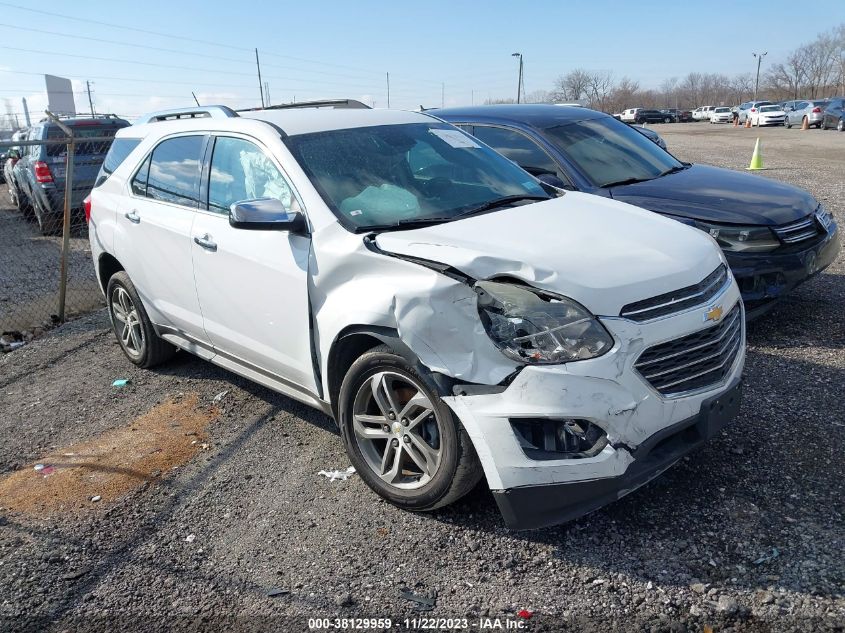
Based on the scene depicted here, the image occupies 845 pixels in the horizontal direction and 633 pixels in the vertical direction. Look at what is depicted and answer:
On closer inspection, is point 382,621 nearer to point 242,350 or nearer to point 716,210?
point 242,350

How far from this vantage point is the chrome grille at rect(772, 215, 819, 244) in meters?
5.12

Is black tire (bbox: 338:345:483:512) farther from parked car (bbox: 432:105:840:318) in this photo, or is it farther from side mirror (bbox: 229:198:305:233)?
parked car (bbox: 432:105:840:318)

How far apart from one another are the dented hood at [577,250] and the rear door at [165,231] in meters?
1.77

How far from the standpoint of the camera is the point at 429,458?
127 inches

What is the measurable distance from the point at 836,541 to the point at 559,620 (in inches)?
49.9

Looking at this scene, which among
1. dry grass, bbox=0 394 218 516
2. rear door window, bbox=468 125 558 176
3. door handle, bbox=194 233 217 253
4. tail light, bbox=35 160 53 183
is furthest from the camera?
tail light, bbox=35 160 53 183

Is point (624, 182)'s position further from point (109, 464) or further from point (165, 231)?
point (109, 464)

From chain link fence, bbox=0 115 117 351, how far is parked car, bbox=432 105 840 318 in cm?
439

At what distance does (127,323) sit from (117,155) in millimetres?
1370

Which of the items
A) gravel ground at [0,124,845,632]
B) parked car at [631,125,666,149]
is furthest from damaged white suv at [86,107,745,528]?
parked car at [631,125,666,149]

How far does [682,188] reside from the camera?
222 inches

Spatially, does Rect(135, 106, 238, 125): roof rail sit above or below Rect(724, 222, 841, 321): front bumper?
above

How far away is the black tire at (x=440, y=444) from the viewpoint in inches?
118

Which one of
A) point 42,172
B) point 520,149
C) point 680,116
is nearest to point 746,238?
point 520,149
